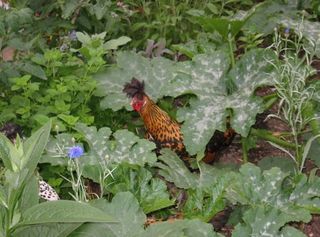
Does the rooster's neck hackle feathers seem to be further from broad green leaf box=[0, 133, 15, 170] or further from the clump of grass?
broad green leaf box=[0, 133, 15, 170]

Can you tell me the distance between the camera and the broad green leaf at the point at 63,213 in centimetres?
203

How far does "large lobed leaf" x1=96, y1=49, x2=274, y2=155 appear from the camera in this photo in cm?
313

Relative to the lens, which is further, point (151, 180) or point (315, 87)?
point (315, 87)

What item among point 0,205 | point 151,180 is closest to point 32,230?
point 0,205

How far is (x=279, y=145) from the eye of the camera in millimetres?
3441

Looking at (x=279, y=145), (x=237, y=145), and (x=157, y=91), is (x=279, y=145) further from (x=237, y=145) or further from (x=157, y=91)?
(x=157, y=91)

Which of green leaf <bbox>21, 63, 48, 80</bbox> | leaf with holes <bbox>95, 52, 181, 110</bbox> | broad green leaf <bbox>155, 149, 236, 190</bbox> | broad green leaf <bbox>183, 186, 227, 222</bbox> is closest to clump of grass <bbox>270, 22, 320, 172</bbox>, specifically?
broad green leaf <bbox>155, 149, 236, 190</bbox>

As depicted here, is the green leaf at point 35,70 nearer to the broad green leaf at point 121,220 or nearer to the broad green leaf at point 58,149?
Result: the broad green leaf at point 58,149

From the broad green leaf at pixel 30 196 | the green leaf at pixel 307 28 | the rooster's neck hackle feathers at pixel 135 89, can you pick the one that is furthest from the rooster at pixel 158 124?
the broad green leaf at pixel 30 196

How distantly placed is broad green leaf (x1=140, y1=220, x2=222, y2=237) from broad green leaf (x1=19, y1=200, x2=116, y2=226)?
0.32 metres

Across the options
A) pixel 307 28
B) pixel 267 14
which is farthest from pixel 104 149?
pixel 267 14

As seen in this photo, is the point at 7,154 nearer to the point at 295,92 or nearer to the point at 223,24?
the point at 295,92

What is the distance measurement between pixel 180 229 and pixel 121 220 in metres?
0.25

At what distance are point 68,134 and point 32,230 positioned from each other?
78cm
